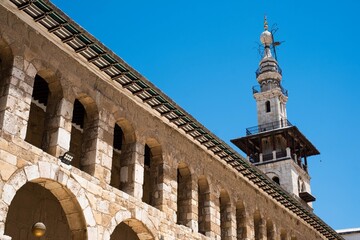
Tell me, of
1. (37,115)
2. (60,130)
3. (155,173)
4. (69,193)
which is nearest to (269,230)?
(155,173)

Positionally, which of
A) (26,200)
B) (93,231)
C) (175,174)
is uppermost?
(175,174)

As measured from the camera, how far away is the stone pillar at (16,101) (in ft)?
30.7

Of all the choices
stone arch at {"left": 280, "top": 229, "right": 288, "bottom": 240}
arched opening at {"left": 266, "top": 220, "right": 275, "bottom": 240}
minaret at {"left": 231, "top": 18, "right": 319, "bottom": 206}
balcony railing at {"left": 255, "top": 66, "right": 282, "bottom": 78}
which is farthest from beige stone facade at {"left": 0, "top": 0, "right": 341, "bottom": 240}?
balcony railing at {"left": 255, "top": 66, "right": 282, "bottom": 78}

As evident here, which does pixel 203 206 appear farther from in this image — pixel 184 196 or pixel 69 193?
pixel 69 193

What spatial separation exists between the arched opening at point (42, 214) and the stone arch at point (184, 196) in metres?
2.99

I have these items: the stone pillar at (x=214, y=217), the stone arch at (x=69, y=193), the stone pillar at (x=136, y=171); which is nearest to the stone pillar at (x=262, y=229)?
the stone pillar at (x=214, y=217)

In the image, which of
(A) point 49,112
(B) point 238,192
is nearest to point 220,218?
(B) point 238,192

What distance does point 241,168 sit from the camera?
16.9 meters

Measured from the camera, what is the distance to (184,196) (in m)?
14.3

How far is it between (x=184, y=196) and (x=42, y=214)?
377cm

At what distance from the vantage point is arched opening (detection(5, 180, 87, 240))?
10383mm

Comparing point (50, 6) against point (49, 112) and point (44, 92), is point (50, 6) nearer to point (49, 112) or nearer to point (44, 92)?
point (49, 112)

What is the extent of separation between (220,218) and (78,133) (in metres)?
5.04

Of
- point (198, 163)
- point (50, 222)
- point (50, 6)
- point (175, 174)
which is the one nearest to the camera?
point (50, 6)
